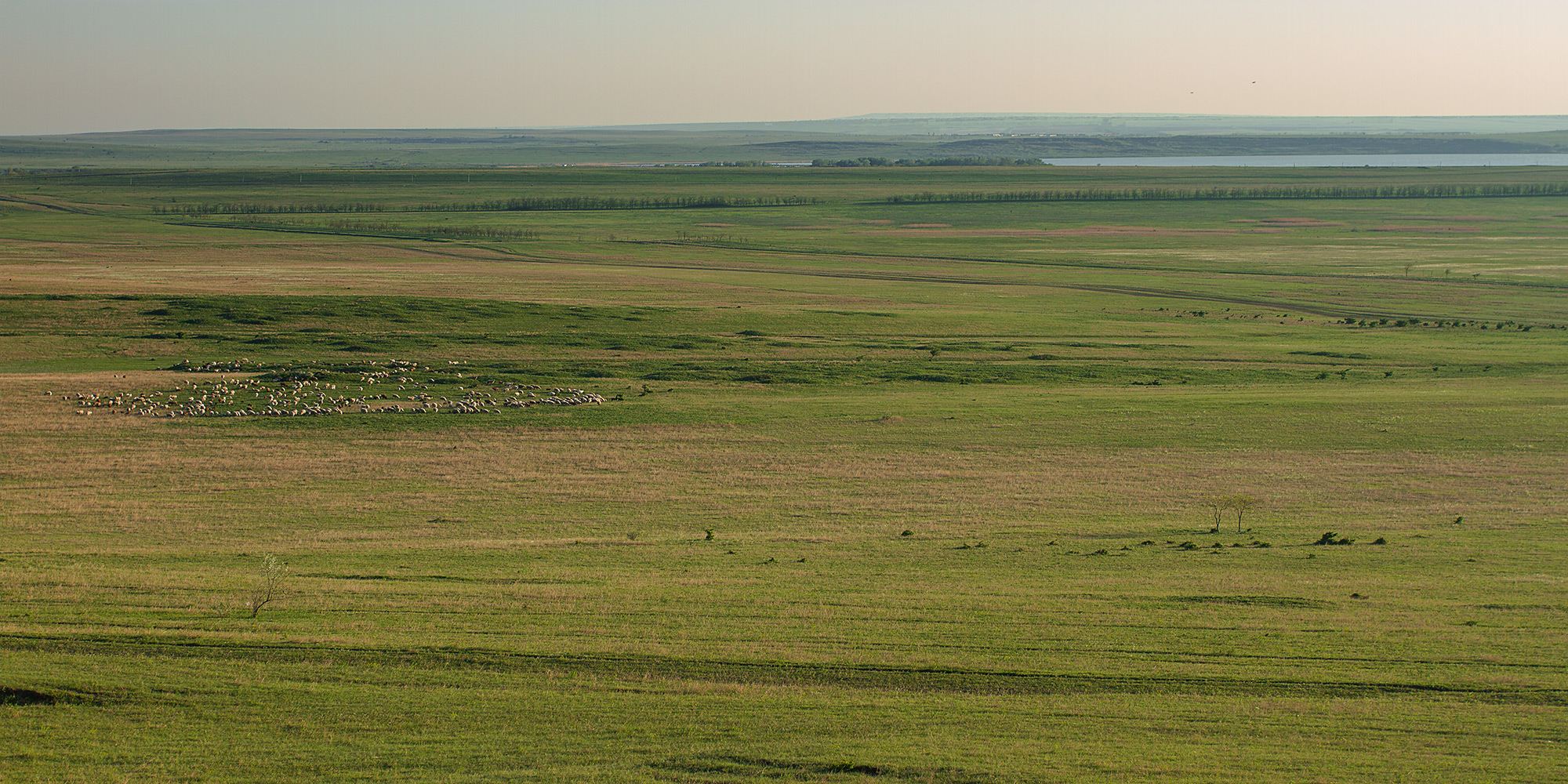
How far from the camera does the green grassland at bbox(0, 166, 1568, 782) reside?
56.7 ft

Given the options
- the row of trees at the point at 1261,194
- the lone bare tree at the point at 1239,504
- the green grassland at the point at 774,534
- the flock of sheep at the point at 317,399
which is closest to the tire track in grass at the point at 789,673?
→ the green grassland at the point at 774,534

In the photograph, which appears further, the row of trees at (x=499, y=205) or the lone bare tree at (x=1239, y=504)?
the row of trees at (x=499, y=205)

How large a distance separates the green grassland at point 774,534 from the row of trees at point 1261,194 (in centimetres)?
8960

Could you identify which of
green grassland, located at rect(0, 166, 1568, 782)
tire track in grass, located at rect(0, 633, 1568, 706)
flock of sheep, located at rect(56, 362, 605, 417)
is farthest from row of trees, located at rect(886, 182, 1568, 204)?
tire track in grass, located at rect(0, 633, 1568, 706)

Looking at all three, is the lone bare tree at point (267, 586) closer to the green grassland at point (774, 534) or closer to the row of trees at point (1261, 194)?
the green grassland at point (774, 534)

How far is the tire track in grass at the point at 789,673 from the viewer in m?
18.8

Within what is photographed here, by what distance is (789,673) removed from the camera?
64.3 ft

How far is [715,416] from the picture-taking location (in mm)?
45469

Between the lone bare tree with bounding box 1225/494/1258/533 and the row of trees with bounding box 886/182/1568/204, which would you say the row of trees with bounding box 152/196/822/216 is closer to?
the row of trees with bounding box 886/182/1568/204

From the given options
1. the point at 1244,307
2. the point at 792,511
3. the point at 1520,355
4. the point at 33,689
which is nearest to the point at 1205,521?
the point at 792,511

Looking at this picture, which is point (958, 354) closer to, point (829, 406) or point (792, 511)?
point (829, 406)

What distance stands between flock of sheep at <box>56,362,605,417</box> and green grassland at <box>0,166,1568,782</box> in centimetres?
32

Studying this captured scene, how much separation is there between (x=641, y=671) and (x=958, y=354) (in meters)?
41.7

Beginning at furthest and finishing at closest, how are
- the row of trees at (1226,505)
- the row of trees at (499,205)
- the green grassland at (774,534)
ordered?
the row of trees at (499,205)
the row of trees at (1226,505)
the green grassland at (774,534)
